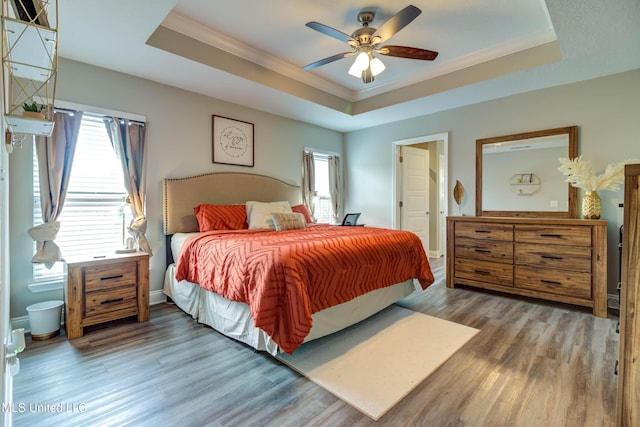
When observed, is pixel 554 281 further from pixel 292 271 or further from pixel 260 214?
pixel 260 214

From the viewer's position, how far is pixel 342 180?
229 inches

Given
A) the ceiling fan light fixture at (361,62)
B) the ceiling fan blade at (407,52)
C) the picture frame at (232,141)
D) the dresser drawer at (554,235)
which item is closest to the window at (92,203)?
the picture frame at (232,141)

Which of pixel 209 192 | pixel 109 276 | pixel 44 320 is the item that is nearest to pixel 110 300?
pixel 109 276

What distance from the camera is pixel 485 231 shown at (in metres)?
3.71

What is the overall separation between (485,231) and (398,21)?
2642 mm

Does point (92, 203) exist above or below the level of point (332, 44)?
below

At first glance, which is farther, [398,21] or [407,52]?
[407,52]

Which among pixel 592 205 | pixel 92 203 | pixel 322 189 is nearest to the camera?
pixel 92 203

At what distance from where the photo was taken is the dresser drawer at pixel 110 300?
2.56m

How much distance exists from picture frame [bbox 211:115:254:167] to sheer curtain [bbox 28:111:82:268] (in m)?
1.43

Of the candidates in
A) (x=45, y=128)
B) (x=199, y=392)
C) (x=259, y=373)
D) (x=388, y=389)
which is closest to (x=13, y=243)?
(x=45, y=128)

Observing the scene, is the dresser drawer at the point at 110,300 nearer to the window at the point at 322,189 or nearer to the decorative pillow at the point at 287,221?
the decorative pillow at the point at 287,221

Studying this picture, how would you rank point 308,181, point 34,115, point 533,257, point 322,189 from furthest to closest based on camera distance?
point 322,189
point 308,181
point 533,257
point 34,115

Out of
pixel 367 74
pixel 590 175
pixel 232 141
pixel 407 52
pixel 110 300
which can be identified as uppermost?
pixel 407 52
